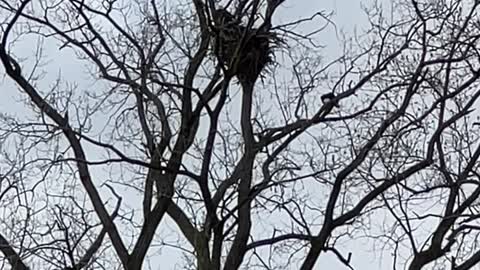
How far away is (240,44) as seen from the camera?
8.66 m

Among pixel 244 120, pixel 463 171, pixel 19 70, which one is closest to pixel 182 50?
pixel 244 120

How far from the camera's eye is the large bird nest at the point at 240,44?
8711mm

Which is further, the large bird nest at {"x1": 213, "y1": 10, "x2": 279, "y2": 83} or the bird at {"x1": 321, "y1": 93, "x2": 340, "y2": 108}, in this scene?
the bird at {"x1": 321, "y1": 93, "x2": 340, "y2": 108}

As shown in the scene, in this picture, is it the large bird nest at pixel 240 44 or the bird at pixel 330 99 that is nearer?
the large bird nest at pixel 240 44

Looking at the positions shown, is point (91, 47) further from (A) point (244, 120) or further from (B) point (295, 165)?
(B) point (295, 165)

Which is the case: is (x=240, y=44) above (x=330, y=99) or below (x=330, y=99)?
below

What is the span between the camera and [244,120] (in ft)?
32.1

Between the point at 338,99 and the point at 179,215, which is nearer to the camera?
the point at 338,99

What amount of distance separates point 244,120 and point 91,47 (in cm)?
178

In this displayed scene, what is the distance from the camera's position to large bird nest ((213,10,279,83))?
8711 mm

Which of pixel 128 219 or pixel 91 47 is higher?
pixel 91 47

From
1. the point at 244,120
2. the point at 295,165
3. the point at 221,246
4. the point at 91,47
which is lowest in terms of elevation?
the point at 221,246

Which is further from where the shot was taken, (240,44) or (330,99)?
(330,99)

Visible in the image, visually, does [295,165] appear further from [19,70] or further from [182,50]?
[19,70]
